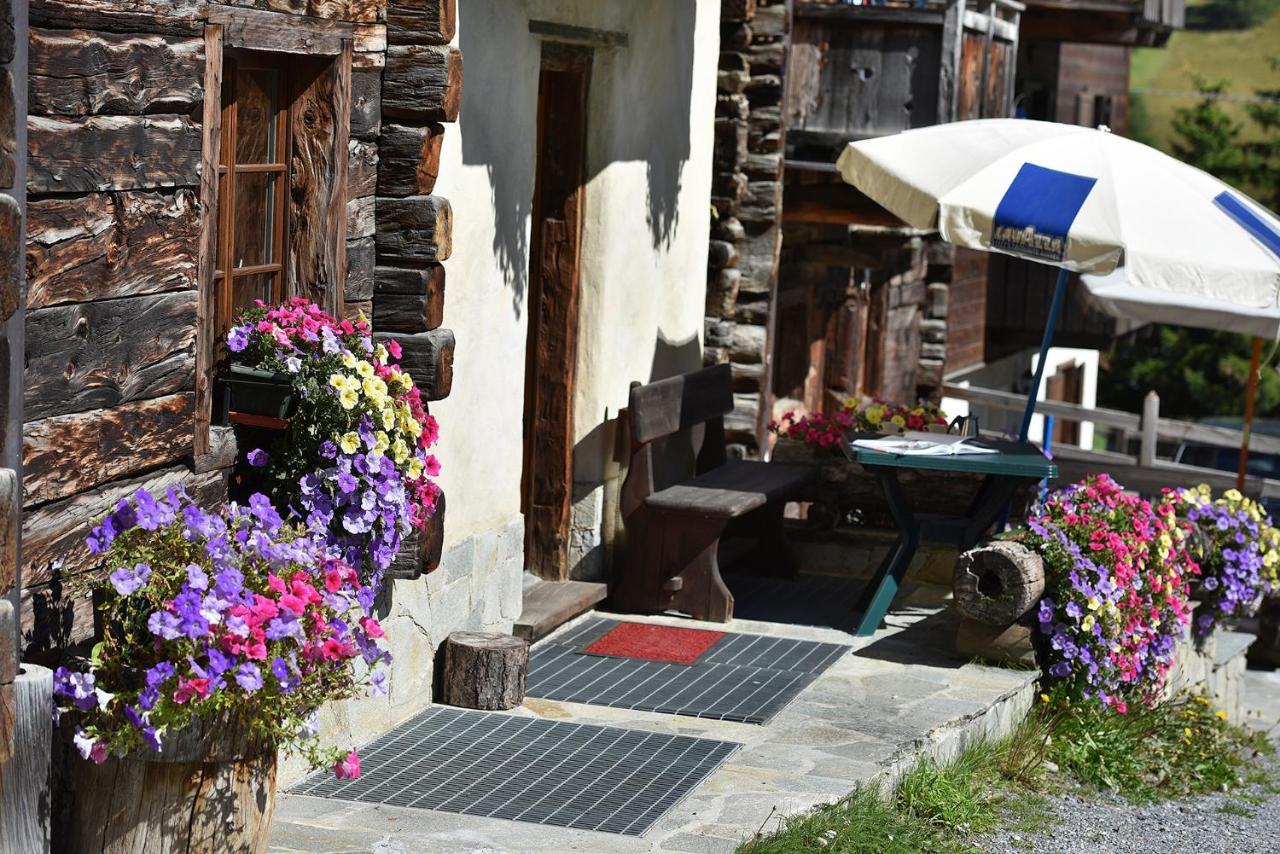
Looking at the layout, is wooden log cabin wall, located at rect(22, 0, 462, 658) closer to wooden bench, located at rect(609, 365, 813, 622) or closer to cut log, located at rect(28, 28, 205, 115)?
cut log, located at rect(28, 28, 205, 115)

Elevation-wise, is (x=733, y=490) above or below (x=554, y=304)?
below

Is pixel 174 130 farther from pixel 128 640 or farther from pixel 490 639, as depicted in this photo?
pixel 490 639

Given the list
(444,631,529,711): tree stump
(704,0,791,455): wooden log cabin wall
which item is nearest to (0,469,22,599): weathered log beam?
(444,631,529,711): tree stump

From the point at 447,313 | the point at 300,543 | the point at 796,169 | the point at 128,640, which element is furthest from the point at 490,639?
the point at 796,169

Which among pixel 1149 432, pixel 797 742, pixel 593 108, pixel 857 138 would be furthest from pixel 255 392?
pixel 1149 432

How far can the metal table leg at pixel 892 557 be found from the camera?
8.25 meters

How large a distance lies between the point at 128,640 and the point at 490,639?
279 centimetres

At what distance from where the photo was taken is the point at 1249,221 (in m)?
7.97

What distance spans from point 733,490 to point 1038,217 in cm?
190

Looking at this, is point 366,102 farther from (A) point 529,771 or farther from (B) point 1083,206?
(B) point 1083,206

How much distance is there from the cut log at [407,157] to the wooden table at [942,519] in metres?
2.79

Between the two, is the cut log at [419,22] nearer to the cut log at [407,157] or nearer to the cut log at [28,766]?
the cut log at [407,157]

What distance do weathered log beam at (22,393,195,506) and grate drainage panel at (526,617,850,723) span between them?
99.9 inches

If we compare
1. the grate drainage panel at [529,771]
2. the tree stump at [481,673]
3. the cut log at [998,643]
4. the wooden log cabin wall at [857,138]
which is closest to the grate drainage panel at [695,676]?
the tree stump at [481,673]
